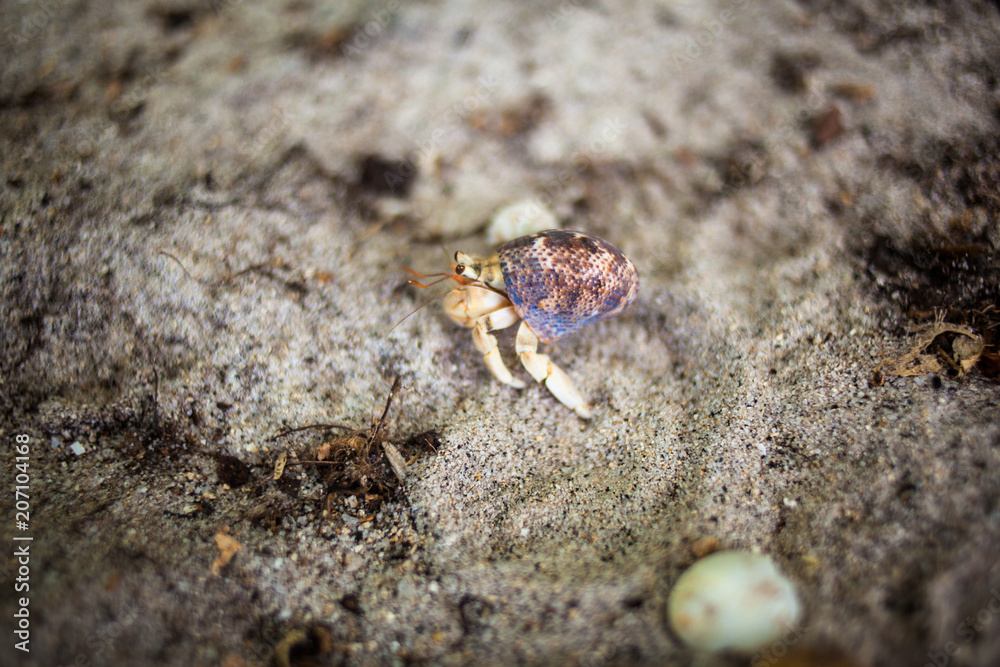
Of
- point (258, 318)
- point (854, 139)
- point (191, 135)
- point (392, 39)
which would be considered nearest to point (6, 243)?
point (191, 135)

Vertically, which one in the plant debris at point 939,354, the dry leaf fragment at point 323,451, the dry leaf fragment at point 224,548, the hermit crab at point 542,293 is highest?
the hermit crab at point 542,293

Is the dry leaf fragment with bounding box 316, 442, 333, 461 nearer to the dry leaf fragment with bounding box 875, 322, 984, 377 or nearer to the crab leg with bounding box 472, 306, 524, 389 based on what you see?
the crab leg with bounding box 472, 306, 524, 389

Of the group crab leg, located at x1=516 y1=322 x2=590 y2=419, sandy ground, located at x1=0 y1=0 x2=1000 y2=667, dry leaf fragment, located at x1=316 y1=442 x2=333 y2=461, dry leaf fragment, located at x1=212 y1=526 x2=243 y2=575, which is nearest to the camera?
sandy ground, located at x1=0 y1=0 x2=1000 y2=667

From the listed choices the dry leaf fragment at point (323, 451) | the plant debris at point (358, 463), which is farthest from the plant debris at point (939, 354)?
the dry leaf fragment at point (323, 451)

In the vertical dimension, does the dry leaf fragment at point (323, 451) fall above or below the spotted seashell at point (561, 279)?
below

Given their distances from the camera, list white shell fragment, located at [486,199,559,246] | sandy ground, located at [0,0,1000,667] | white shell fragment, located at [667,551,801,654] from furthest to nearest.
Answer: white shell fragment, located at [486,199,559,246]
sandy ground, located at [0,0,1000,667]
white shell fragment, located at [667,551,801,654]

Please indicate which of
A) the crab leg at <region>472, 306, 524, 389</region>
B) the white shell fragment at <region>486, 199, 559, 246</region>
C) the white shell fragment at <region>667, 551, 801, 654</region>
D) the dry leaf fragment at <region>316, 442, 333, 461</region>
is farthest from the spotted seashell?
the white shell fragment at <region>667, 551, 801, 654</region>

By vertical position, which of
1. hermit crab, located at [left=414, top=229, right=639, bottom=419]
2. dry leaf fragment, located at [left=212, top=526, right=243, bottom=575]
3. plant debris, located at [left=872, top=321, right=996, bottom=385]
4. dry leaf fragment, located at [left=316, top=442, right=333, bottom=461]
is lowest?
plant debris, located at [left=872, top=321, right=996, bottom=385]

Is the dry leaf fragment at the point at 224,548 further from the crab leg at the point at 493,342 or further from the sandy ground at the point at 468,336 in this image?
the crab leg at the point at 493,342

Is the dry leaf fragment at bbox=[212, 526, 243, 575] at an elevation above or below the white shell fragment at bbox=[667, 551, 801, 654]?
above
